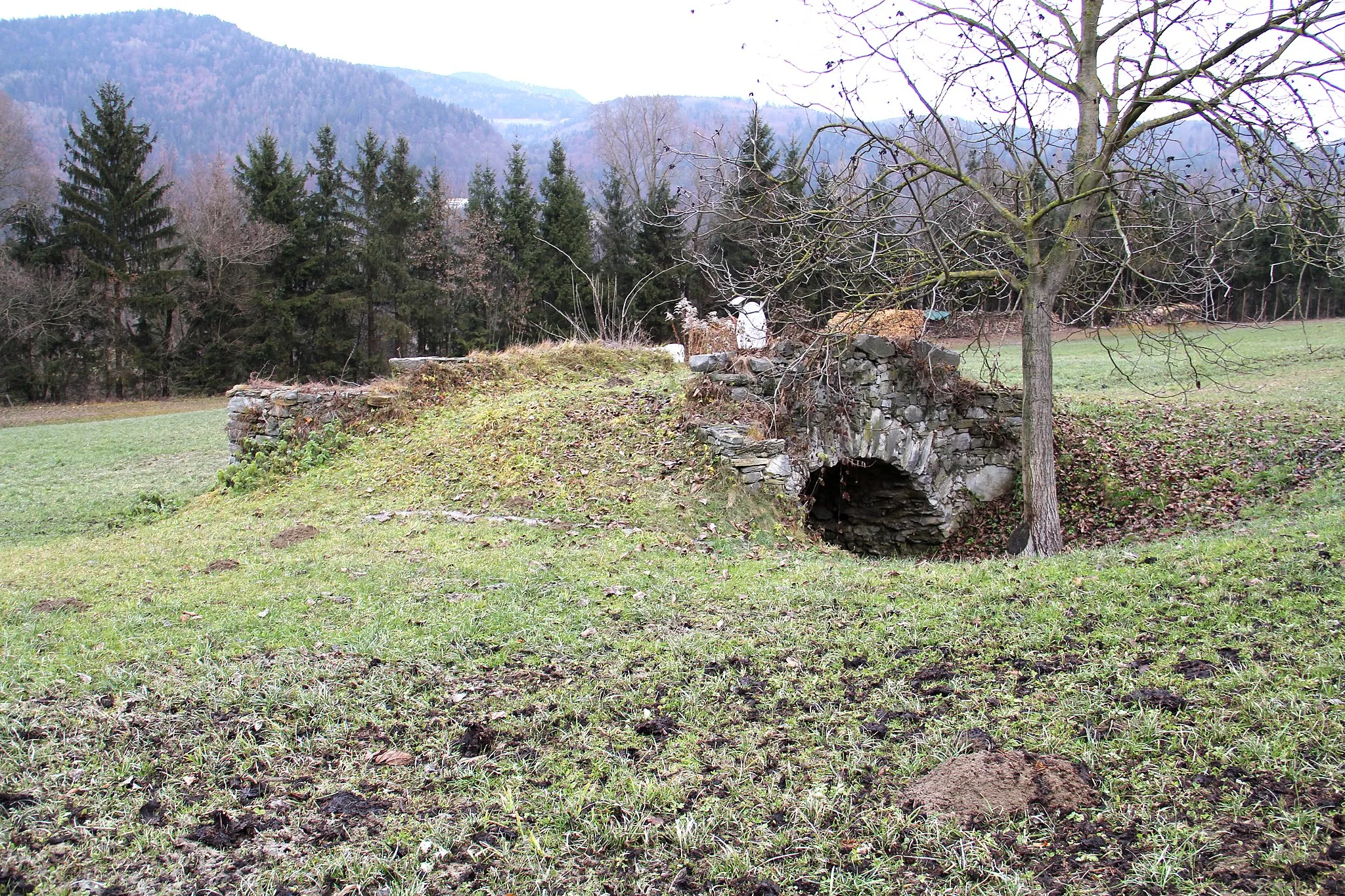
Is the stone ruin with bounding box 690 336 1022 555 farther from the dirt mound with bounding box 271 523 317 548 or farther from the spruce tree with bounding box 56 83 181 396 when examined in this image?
the spruce tree with bounding box 56 83 181 396

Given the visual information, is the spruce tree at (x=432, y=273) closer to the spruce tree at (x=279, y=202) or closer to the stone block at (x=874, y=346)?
the spruce tree at (x=279, y=202)

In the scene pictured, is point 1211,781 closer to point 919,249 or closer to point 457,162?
point 919,249

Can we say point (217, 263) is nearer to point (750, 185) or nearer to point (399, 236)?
point (399, 236)

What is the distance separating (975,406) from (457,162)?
258ft

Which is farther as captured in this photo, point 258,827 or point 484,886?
point 258,827

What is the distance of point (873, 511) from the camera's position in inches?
425

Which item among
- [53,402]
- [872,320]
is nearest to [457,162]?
[53,402]

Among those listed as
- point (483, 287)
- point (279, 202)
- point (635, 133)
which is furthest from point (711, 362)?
point (635, 133)

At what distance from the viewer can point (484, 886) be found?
262cm

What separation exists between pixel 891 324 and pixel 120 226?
32.6 meters

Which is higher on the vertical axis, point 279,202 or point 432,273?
point 279,202

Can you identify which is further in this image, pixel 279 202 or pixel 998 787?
pixel 279 202

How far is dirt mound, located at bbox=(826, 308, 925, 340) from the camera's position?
26.9ft

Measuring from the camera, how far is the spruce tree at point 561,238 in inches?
1346
